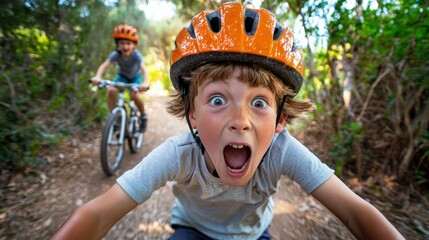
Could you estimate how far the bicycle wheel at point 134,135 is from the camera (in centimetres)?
518

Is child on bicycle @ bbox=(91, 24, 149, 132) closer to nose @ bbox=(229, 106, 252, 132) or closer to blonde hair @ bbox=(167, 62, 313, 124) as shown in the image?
blonde hair @ bbox=(167, 62, 313, 124)

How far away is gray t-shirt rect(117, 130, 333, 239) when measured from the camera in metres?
1.63

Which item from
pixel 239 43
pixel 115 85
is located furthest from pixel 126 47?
pixel 239 43

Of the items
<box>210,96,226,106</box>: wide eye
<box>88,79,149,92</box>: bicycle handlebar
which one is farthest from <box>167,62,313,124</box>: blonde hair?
<box>88,79,149,92</box>: bicycle handlebar

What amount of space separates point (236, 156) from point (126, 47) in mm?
4423

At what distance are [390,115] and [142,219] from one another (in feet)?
12.0

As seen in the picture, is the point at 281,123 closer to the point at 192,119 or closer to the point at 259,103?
the point at 259,103

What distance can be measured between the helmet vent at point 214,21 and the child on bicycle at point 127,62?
10.2 feet

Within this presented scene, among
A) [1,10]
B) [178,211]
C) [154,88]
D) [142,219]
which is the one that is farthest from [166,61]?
[178,211]

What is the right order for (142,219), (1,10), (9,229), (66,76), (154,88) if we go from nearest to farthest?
(9,229)
(142,219)
(1,10)
(66,76)
(154,88)

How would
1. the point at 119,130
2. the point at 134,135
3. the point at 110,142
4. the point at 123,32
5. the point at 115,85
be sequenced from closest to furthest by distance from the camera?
the point at 110,142, the point at 115,85, the point at 119,130, the point at 123,32, the point at 134,135

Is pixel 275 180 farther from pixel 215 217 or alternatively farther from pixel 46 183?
pixel 46 183

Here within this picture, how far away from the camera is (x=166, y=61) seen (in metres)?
18.3

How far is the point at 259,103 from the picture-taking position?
150 cm
